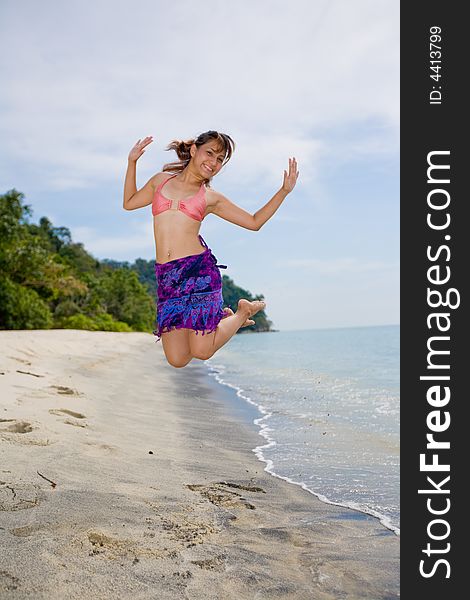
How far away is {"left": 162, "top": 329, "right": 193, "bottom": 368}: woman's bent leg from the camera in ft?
13.0

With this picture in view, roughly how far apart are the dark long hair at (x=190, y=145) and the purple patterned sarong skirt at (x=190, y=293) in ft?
1.64

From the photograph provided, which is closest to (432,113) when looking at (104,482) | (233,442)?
(104,482)

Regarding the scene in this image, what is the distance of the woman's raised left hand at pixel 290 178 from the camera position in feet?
12.2

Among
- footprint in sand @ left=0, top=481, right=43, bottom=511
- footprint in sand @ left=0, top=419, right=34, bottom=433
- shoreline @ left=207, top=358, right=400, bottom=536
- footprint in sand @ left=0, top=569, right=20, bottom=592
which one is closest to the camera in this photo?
footprint in sand @ left=0, top=569, right=20, bottom=592

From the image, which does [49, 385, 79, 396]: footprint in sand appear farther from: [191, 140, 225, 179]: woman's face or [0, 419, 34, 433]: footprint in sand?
[191, 140, 225, 179]: woman's face

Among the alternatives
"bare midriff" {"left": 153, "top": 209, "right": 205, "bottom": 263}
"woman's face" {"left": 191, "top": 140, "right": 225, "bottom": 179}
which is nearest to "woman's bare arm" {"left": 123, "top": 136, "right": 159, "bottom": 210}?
"bare midriff" {"left": 153, "top": 209, "right": 205, "bottom": 263}

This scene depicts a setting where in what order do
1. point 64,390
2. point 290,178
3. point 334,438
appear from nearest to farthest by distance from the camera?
point 290,178, point 334,438, point 64,390

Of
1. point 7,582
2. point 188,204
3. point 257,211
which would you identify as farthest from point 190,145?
point 7,582

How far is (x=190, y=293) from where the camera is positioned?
3.91 metres

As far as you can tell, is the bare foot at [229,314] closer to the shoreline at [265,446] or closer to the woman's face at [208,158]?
the woman's face at [208,158]

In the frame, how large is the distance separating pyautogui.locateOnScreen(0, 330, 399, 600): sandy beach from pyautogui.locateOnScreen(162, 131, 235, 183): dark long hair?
6.72ft

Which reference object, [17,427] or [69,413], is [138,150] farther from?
[69,413]

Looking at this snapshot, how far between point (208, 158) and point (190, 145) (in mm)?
235

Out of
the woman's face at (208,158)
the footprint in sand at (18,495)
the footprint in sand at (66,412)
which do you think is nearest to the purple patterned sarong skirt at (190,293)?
the woman's face at (208,158)
